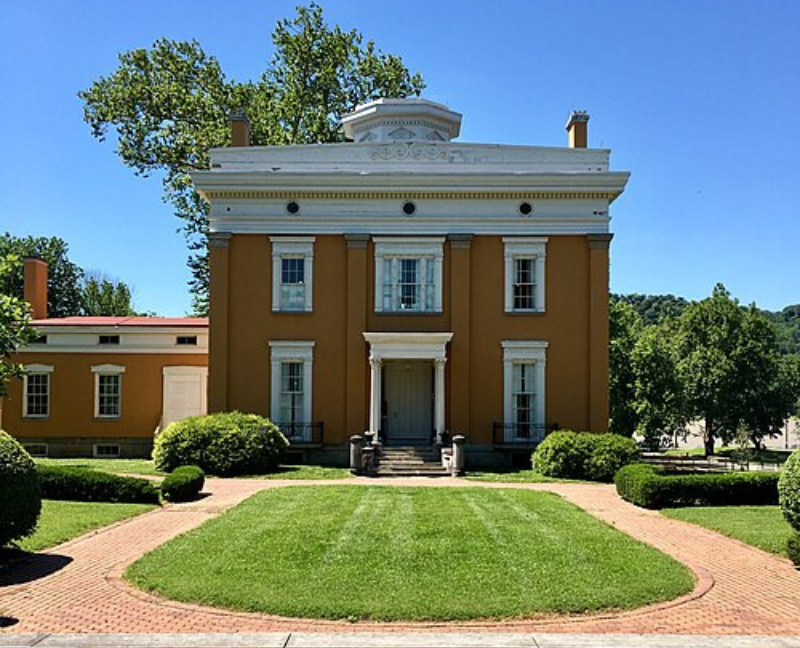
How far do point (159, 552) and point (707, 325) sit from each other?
43.9 metres

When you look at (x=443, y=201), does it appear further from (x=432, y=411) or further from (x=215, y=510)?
(x=215, y=510)

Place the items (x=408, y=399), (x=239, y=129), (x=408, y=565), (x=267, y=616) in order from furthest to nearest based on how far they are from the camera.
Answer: (x=239, y=129), (x=408, y=399), (x=408, y=565), (x=267, y=616)

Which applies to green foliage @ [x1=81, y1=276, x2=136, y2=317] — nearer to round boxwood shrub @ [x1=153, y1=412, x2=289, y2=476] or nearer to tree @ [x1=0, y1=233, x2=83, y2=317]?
tree @ [x1=0, y1=233, x2=83, y2=317]

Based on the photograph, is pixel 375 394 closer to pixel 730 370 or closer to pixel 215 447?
pixel 215 447

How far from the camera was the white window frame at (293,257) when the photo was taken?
2830 cm

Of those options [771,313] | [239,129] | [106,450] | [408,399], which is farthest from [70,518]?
[771,313]

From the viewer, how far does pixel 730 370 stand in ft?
160

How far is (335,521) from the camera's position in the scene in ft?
48.6

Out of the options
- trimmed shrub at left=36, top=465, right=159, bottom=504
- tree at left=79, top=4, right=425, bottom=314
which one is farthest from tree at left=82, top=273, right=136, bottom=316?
trimmed shrub at left=36, top=465, right=159, bottom=504

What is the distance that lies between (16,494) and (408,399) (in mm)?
18008

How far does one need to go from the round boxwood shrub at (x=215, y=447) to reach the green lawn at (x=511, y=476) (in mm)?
5876

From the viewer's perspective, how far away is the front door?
28.6 m

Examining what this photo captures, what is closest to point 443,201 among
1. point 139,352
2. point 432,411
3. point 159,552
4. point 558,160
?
point 558,160

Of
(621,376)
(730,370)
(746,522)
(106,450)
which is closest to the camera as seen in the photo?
(746,522)
